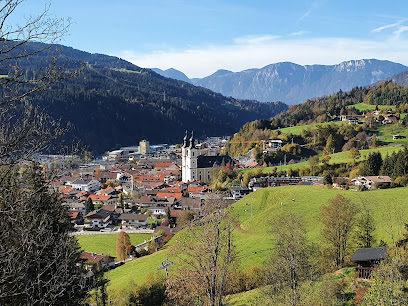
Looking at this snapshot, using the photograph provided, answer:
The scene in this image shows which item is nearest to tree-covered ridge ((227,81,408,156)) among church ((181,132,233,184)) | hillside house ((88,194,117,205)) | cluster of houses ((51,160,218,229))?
church ((181,132,233,184))

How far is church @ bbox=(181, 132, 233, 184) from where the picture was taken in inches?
2376

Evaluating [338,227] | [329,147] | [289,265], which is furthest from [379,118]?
[289,265]

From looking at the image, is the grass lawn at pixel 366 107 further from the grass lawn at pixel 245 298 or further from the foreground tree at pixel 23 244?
the foreground tree at pixel 23 244

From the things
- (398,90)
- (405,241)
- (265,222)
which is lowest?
(265,222)

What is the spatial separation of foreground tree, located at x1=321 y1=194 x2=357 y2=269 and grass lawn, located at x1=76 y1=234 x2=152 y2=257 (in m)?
19.6

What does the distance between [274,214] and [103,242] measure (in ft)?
55.7

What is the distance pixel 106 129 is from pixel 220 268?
448ft

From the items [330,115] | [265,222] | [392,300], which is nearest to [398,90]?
[330,115]

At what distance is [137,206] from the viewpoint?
4672cm

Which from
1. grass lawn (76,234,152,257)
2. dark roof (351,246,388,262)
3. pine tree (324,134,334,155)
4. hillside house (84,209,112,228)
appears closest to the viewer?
dark roof (351,246,388,262)

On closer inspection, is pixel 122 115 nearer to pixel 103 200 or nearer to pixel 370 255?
pixel 103 200

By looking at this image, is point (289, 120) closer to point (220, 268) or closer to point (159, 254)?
point (159, 254)

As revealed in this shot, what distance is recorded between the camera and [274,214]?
94.5 feet

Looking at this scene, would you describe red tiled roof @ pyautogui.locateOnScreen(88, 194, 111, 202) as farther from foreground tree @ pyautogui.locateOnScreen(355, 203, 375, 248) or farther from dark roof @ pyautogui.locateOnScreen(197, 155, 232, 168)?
foreground tree @ pyautogui.locateOnScreen(355, 203, 375, 248)
